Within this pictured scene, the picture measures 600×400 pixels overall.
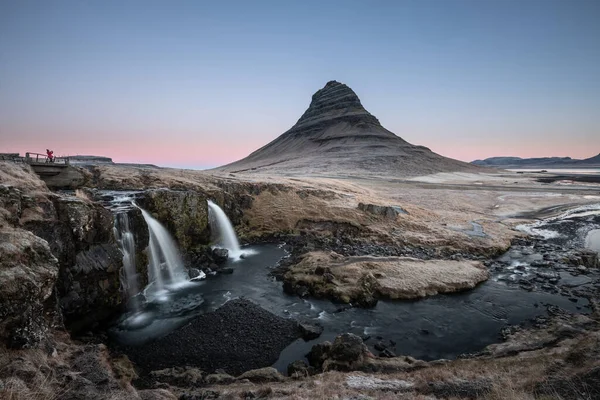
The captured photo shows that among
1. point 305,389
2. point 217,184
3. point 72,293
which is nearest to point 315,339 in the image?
point 305,389

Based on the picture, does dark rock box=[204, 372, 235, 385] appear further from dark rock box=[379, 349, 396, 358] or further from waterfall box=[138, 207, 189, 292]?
waterfall box=[138, 207, 189, 292]

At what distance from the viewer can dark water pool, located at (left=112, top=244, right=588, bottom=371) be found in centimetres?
1683

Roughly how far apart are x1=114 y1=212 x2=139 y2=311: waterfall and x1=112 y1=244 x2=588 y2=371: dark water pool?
2.15m

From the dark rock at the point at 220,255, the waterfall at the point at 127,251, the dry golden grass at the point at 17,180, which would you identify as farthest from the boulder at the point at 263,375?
the dark rock at the point at 220,255

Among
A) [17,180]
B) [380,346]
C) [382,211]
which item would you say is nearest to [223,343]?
[380,346]

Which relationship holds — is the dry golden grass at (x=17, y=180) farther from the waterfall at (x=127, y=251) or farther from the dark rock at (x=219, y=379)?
the dark rock at (x=219, y=379)

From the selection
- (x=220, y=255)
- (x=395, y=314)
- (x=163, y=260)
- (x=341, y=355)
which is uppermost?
(x=163, y=260)

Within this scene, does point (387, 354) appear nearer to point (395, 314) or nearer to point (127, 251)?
point (395, 314)

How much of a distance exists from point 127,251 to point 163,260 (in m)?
4.06

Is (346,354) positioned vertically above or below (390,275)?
below

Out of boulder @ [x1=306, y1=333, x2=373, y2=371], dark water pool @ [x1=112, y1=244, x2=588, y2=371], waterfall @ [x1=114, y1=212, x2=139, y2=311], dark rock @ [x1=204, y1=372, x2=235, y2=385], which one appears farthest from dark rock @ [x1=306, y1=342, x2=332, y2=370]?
waterfall @ [x1=114, y1=212, x2=139, y2=311]

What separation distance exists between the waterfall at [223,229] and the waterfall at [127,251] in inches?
445

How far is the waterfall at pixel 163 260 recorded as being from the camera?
24.2 meters

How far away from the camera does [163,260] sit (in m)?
25.5
